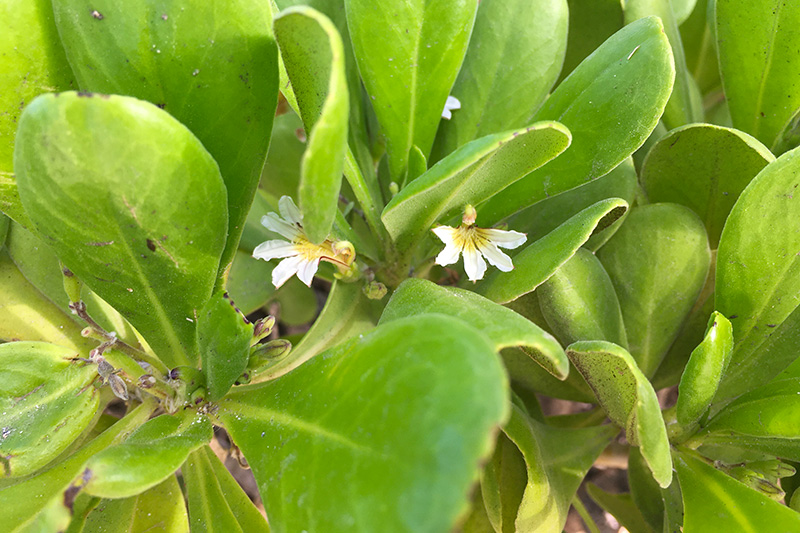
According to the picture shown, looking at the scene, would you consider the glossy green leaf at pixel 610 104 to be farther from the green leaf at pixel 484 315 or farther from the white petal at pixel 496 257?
the green leaf at pixel 484 315

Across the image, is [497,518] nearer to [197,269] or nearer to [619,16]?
[197,269]

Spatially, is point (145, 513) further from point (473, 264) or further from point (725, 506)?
point (725, 506)

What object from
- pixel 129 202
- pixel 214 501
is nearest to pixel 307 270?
pixel 129 202

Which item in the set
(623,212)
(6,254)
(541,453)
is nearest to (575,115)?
(623,212)

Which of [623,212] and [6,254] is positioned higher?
[623,212]

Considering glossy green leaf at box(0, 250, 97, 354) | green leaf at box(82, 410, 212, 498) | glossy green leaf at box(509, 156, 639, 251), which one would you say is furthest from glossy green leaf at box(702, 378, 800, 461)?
glossy green leaf at box(0, 250, 97, 354)

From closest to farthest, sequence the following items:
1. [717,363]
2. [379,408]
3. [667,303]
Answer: [379,408] < [717,363] < [667,303]

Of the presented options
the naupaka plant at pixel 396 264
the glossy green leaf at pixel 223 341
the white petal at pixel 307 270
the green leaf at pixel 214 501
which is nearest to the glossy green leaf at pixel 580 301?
the naupaka plant at pixel 396 264
